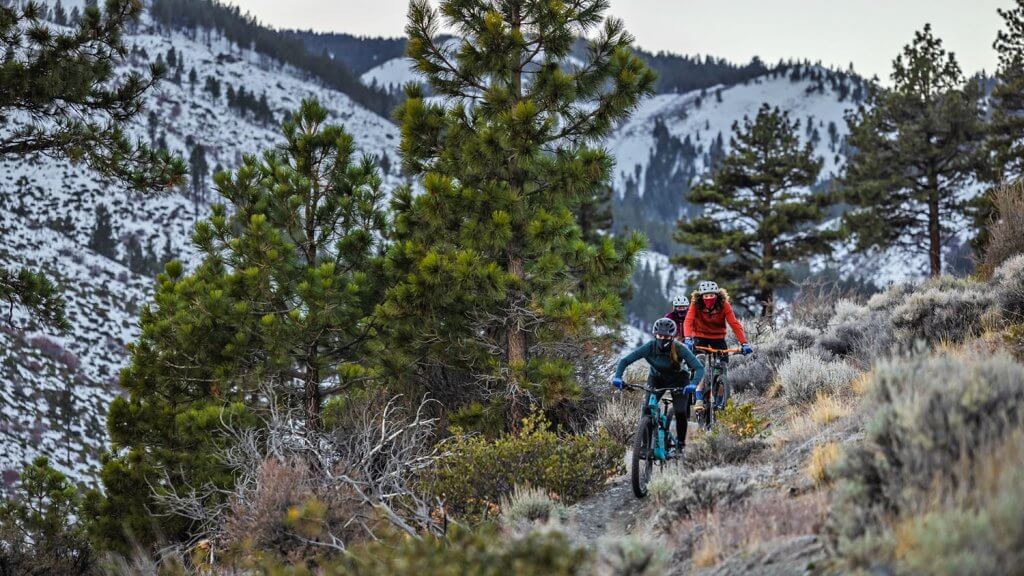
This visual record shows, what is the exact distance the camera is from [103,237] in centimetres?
7662

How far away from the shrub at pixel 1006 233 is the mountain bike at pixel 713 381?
682cm

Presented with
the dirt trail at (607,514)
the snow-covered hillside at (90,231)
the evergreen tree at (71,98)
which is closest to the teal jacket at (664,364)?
the dirt trail at (607,514)

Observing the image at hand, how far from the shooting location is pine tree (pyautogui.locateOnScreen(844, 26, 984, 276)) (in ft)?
84.0

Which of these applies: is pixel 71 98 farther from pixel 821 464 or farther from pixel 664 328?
pixel 821 464

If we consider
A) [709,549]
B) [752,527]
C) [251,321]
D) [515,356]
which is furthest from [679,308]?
[251,321]

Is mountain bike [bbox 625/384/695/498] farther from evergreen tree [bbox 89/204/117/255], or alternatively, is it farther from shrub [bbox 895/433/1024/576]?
evergreen tree [bbox 89/204/117/255]

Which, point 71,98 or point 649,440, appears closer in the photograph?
point 649,440

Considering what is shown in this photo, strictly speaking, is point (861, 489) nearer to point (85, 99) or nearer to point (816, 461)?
point (816, 461)

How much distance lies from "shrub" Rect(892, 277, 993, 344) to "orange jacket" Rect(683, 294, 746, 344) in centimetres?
297

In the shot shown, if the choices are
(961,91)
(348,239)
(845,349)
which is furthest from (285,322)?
(961,91)

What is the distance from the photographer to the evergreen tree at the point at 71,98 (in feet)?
29.8

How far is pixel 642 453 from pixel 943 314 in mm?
6131

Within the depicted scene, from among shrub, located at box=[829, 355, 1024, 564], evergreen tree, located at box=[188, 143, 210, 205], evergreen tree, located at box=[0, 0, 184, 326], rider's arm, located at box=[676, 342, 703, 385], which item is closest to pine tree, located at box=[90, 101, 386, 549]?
evergreen tree, located at box=[0, 0, 184, 326]

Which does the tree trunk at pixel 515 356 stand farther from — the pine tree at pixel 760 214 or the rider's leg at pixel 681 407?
the pine tree at pixel 760 214
